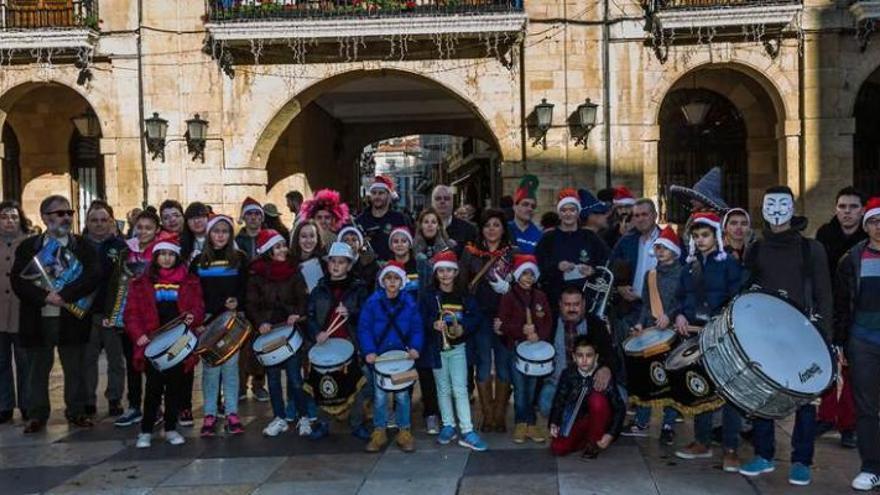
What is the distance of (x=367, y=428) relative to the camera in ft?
22.9

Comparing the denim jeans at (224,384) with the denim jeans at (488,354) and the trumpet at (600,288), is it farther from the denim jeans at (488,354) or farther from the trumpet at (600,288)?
A: the trumpet at (600,288)

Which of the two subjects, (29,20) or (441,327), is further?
(29,20)

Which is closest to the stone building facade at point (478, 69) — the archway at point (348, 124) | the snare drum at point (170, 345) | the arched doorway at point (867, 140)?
the archway at point (348, 124)

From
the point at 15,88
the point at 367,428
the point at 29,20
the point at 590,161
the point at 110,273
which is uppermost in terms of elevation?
the point at 29,20

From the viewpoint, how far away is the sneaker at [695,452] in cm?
607

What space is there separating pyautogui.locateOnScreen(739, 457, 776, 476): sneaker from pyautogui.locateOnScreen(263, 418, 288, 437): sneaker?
3.48 metres

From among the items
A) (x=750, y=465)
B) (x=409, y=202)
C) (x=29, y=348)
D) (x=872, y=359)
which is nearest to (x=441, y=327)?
(x=750, y=465)

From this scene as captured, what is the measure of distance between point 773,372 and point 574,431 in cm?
162

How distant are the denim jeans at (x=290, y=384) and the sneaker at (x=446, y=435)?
1144mm

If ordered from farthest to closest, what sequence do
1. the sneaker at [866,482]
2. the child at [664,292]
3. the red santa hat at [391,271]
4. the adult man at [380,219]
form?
the adult man at [380,219]
the red santa hat at [391,271]
the child at [664,292]
the sneaker at [866,482]

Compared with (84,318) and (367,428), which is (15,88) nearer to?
(84,318)

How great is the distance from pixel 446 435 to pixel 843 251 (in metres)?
3.36

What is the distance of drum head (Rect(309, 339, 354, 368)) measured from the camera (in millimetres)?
6539

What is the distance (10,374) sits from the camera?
770cm
